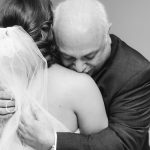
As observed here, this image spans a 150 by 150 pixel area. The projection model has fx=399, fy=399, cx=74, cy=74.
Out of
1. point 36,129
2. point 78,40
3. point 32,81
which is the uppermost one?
point 78,40

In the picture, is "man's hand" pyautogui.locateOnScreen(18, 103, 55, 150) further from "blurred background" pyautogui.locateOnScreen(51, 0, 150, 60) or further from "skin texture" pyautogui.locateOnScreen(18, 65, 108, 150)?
"blurred background" pyautogui.locateOnScreen(51, 0, 150, 60)

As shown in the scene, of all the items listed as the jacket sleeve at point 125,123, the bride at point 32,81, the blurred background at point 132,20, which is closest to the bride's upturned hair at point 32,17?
the bride at point 32,81

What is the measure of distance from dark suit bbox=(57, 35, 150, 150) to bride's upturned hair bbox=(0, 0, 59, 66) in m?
0.25

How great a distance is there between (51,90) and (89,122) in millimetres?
150

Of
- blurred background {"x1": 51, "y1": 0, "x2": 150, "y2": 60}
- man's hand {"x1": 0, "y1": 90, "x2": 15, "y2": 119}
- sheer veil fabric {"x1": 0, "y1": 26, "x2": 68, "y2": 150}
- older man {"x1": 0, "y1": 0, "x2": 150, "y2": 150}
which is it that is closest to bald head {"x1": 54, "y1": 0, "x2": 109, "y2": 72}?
older man {"x1": 0, "y1": 0, "x2": 150, "y2": 150}

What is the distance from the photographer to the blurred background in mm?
2873

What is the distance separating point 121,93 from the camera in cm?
133

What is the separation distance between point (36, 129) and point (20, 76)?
0.53 feet

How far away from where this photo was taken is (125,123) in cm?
127

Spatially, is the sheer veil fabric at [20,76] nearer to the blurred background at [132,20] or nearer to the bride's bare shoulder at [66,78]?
the bride's bare shoulder at [66,78]

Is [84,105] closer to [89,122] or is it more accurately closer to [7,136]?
[89,122]

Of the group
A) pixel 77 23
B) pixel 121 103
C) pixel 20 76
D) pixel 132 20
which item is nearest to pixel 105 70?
pixel 121 103

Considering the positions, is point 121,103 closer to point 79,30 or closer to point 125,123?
point 125,123

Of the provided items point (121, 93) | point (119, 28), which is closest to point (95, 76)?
point (121, 93)
